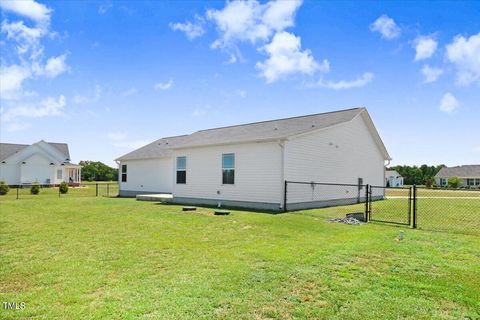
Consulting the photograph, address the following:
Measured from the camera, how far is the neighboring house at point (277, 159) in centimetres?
1387

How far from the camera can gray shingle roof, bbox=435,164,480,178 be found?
191ft

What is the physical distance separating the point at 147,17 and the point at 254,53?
5002 millimetres

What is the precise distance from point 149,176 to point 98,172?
1691 inches

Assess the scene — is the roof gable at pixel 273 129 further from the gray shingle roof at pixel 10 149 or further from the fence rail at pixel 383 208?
the gray shingle roof at pixel 10 149

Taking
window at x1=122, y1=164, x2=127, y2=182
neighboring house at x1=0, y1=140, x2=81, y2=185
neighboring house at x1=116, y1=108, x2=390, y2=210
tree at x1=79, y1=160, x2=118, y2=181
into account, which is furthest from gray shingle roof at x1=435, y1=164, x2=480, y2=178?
neighboring house at x1=0, y1=140, x2=81, y2=185

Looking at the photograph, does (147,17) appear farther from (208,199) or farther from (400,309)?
(400,309)

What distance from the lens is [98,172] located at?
6116 centimetres

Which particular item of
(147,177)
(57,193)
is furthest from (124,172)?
(57,193)

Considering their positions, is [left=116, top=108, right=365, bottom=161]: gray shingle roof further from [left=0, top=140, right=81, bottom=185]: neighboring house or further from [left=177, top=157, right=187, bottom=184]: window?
[left=0, top=140, right=81, bottom=185]: neighboring house

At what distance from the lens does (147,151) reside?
80.5 feet

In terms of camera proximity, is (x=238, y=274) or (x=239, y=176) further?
(x=239, y=176)

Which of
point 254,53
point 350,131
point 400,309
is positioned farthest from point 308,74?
point 400,309

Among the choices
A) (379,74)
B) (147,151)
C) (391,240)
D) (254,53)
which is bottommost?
(391,240)

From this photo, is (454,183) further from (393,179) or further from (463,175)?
(393,179)
